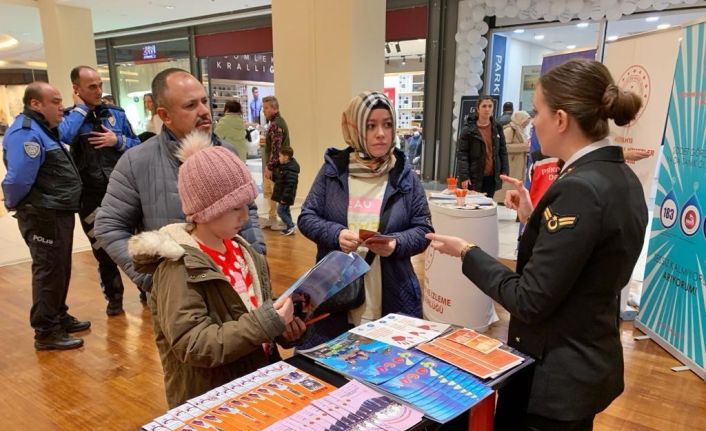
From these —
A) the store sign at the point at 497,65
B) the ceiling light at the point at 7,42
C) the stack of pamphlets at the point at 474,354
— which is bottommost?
the stack of pamphlets at the point at 474,354

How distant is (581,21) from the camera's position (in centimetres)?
739

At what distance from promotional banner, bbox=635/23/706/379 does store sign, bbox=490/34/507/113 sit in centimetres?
581

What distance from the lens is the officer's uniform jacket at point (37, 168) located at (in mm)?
2830

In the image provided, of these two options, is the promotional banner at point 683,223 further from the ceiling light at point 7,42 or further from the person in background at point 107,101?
the ceiling light at point 7,42

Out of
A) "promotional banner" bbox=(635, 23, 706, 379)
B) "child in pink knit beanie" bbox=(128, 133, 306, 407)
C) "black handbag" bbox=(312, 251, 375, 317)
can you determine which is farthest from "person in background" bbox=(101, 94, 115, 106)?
"promotional banner" bbox=(635, 23, 706, 379)

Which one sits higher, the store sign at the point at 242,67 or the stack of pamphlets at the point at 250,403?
the store sign at the point at 242,67

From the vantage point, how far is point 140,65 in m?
14.6

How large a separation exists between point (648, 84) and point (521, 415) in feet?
9.65

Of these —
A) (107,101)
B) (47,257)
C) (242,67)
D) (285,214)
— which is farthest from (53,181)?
(242,67)

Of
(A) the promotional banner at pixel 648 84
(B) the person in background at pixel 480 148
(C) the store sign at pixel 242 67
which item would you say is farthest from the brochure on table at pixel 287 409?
(C) the store sign at pixel 242 67

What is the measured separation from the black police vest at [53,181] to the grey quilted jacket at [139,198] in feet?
5.16

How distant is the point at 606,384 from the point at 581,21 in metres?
7.64

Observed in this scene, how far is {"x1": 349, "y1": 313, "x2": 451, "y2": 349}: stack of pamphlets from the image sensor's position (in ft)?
4.22

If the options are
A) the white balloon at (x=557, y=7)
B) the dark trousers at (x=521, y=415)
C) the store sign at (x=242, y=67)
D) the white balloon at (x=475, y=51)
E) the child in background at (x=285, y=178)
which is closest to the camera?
the dark trousers at (x=521, y=415)
